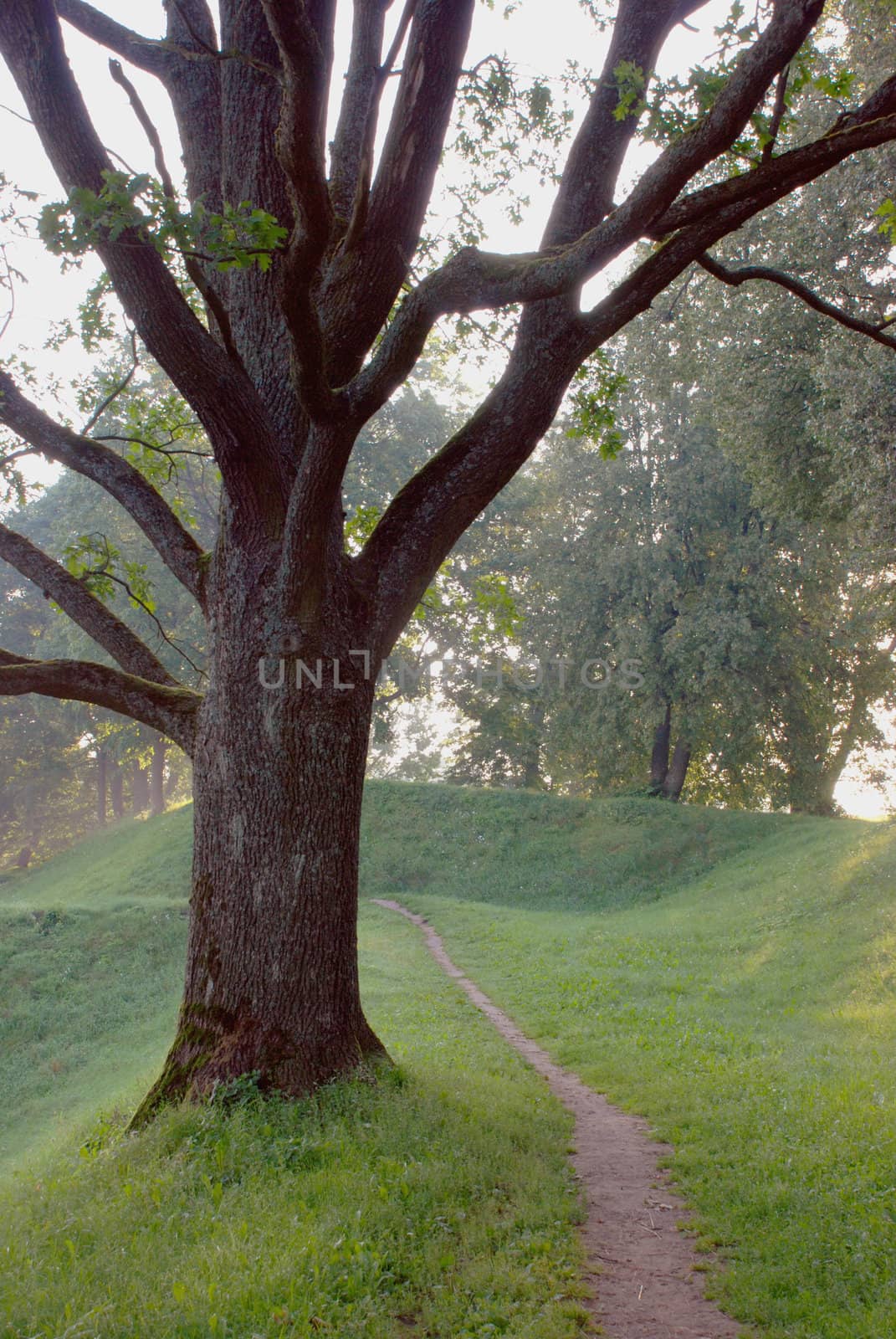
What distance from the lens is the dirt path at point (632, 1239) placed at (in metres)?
4.15

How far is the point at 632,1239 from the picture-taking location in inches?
197

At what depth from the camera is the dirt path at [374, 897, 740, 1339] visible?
415 centimetres

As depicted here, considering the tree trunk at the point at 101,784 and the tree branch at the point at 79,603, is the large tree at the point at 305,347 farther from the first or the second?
the tree trunk at the point at 101,784

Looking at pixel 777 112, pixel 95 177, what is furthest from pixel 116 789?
pixel 777 112

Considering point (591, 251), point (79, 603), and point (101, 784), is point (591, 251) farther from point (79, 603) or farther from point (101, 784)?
point (101, 784)

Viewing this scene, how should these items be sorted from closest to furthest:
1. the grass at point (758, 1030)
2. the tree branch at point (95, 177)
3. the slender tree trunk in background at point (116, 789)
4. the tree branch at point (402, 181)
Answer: the grass at point (758, 1030) < the tree branch at point (95, 177) < the tree branch at point (402, 181) < the slender tree trunk in background at point (116, 789)

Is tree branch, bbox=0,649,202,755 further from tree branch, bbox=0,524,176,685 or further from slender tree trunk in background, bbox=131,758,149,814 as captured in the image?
slender tree trunk in background, bbox=131,758,149,814

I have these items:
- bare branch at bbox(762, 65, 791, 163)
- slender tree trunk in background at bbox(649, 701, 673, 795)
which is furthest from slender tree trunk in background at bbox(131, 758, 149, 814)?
bare branch at bbox(762, 65, 791, 163)

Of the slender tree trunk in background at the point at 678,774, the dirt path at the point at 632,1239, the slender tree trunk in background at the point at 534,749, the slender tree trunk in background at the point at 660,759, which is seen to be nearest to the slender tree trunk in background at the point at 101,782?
the slender tree trunk in background at the point at 534,749

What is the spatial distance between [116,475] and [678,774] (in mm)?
24570

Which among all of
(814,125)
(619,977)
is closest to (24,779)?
(619,977)

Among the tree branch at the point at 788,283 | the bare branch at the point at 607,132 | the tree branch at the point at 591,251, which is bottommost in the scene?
the tree branch at the point at 591,251

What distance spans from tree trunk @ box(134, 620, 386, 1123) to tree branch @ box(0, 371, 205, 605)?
1.03m

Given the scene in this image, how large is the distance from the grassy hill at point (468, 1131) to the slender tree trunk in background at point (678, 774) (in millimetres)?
9070
